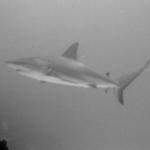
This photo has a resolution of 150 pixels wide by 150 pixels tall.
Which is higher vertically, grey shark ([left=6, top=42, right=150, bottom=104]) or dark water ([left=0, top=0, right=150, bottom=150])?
grey shark ([left=6, top=42, right=150, bottom=104])

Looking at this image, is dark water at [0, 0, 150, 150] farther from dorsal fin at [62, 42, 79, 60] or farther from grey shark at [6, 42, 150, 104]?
grey shark at [6, 42, 150, 104]

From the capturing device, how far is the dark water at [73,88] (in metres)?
12.4

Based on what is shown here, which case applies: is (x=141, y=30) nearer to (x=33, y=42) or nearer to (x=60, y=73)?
(x=33, y=42)

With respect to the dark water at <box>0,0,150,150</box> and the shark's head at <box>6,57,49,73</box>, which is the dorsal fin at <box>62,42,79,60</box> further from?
the dark water at <box>0,0,150,150</box>

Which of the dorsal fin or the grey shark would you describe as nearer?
the grey shark

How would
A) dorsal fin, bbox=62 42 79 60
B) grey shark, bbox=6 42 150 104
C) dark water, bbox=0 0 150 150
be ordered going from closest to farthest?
grey shark, bbox=6 42 150 104
dorsal fin, bbox=62 42 79 60
dark water, bbox=0 0 150 150

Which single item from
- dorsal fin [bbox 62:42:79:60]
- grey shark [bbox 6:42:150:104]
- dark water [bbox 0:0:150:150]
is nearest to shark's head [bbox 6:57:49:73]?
grey shark [bbox 6:42:150:104]

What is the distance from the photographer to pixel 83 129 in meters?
15.0

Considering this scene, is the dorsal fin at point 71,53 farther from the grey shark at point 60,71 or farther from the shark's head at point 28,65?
the shark's head at point 28,65

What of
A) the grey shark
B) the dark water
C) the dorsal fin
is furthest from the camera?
the dark water

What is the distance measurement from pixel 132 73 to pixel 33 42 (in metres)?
16.0

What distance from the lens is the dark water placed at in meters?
12.4

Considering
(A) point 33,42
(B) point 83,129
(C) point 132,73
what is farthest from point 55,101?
(C) point 132,73

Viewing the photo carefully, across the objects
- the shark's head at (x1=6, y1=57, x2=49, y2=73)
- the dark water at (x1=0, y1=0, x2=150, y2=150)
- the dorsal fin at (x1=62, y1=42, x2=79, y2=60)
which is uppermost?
the shark's head at (x1=6, y1=57, x2=49, y2=73)
